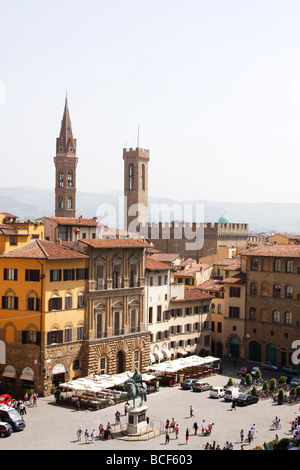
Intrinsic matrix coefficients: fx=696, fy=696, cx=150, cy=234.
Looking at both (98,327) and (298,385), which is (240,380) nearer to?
(298,385)

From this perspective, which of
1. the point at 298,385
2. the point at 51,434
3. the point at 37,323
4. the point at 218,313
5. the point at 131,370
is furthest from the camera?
the point at 218,313

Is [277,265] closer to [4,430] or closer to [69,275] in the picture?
[69,275]

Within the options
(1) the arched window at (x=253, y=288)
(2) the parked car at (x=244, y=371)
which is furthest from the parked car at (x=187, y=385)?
(1) the arched window at (x=253, y=288)

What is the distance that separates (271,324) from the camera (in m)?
69.8

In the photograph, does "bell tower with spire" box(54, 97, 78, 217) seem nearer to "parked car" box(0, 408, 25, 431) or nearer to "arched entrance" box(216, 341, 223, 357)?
"arched entrance" box(216, 341, 223, 357)

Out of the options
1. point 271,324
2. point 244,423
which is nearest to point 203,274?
point 271,324

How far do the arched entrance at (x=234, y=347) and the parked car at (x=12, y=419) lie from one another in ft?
110

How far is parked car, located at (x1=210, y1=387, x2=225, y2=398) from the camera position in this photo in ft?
181

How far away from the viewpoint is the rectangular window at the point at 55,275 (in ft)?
181

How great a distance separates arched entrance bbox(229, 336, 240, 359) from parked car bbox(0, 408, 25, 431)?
3357 cm

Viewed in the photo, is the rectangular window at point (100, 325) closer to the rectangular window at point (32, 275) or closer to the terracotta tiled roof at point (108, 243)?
the terracotta tiled roof at point (108, 243)

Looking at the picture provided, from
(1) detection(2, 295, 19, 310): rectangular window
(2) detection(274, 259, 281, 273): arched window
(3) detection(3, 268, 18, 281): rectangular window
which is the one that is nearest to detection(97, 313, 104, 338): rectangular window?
(1) detection(2, 295, 19, 310): rectangular window

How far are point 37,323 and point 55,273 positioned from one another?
4.18 m

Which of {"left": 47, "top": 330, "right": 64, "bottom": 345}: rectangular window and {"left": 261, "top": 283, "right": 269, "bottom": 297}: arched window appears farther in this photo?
{"left": 261, "top": 283, "right": 269, "bottom": 297}: arched window
